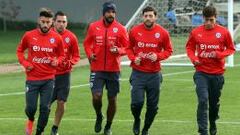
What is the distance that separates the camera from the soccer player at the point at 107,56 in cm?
1215

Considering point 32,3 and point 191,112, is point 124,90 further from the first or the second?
point 32,3

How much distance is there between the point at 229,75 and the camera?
76.0ft

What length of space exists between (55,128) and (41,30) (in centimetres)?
176

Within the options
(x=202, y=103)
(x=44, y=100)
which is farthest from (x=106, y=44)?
(x=202, y=103)

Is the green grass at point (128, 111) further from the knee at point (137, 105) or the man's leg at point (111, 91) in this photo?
the knee at point (137, 105)

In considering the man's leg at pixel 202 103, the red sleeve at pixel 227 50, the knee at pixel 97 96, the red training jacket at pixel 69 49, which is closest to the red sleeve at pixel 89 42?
the red training jacket at pixel 69 49

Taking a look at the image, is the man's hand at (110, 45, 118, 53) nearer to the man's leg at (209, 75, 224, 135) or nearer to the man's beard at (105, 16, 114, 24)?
the man's beard at (105, 16, 114, 24)

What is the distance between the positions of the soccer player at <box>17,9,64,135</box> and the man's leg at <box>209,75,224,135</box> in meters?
2.50

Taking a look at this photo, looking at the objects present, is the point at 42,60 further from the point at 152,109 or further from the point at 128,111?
the point at 128,111

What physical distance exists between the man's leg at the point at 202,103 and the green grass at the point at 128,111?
39.3 inches

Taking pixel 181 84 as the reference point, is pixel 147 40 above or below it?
above

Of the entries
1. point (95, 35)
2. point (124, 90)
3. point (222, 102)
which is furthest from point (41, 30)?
point (124, 90)

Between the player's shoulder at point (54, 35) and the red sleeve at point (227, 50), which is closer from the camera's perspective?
the player's shoulder at point (54, 35)

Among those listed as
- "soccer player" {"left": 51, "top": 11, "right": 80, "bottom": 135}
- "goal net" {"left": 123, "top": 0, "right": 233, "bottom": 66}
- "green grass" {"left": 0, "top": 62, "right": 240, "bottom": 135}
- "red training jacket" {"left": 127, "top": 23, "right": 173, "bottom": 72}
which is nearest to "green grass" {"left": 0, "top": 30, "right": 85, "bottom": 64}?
"goal net" {"left": 123, "top": 0, "right": 233, "bottom": 66}
